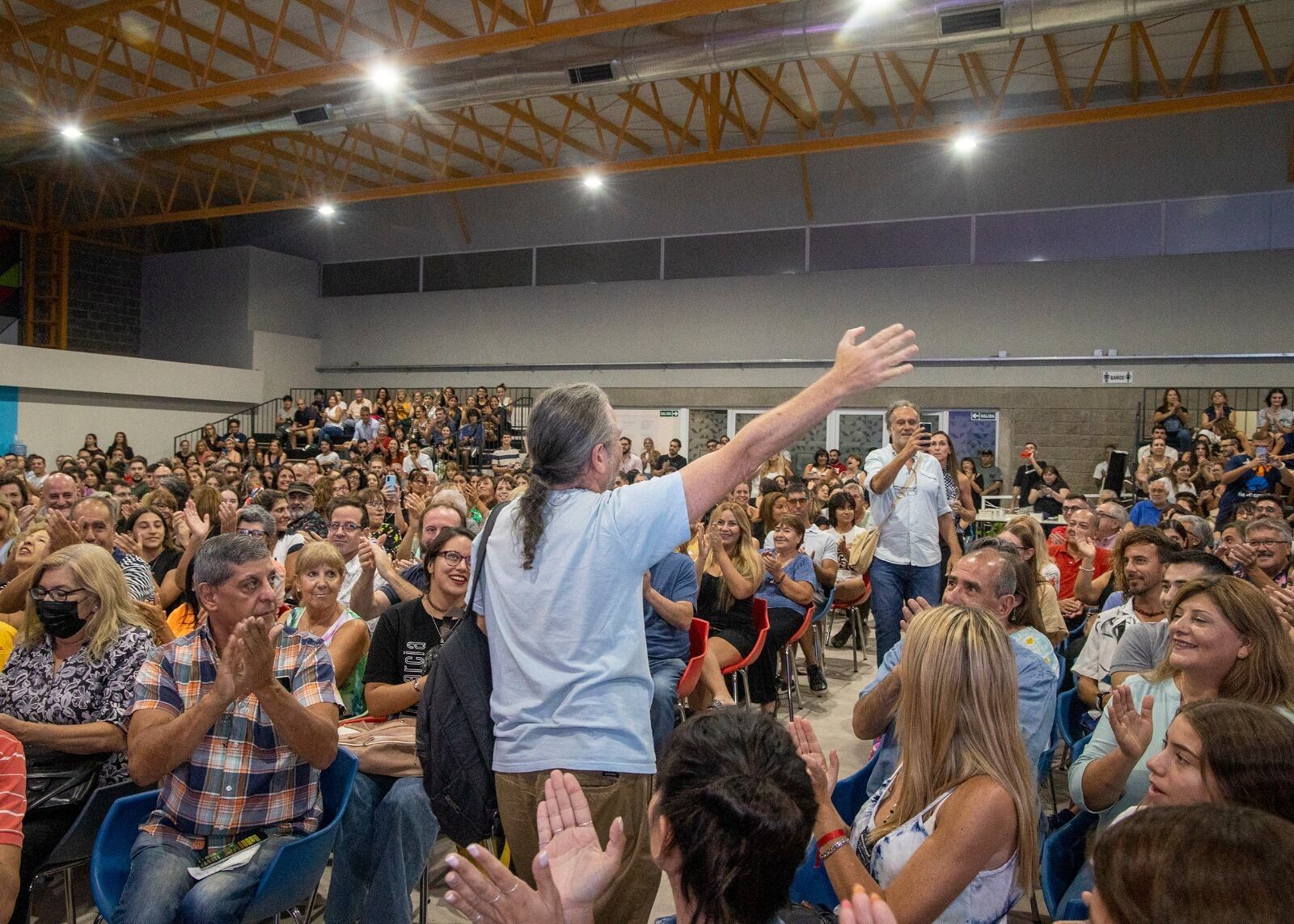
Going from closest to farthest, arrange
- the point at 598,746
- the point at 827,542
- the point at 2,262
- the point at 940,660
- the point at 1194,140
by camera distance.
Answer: the point at 598,746 → the point at 940,660 → the point at 827,542 → the point at 1194,140 → the point at 2,262

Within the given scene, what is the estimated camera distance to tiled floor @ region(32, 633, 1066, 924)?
3035 mm

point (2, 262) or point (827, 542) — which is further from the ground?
point (2, 262)

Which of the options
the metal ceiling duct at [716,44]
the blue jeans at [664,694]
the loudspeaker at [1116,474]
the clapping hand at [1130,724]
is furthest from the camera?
the loudspeaker at [1116,474]

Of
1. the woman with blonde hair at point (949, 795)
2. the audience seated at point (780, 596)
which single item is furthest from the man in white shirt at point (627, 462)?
the woman with blonde hair at point (949, 795)

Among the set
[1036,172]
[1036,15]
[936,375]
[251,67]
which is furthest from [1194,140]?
[251,67]

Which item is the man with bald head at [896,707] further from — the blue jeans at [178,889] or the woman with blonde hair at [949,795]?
the blue jeans at [178,889]

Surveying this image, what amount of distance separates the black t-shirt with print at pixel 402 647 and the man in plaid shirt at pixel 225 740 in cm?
49

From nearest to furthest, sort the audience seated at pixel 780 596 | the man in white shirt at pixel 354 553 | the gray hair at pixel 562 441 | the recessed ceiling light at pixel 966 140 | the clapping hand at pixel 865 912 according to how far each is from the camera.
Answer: the clapping hand at pixel 865 912 → the gray hair at pixel 562 441 → the man in white shirt at pixel 354 553 → the audience seated at pixel 780 596 → the recessed ceiling light at pixel 966 140

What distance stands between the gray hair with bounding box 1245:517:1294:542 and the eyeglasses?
480 centimetres

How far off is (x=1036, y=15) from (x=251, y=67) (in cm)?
1083

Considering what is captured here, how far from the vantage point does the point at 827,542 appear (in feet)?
19.5

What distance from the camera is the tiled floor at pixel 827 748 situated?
9.96 ft

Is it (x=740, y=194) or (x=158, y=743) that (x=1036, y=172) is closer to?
(x=740, y=194)

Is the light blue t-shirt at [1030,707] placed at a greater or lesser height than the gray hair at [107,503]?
lesser
